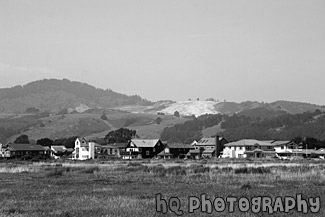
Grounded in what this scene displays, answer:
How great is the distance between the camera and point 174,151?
541ft

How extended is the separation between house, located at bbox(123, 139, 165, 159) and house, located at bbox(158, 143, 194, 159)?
3.71 meters

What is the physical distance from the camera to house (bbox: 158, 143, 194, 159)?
523ft

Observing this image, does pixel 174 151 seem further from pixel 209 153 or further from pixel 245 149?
pixel 245 149

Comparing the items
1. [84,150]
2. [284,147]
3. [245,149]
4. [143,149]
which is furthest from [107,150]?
[284,147]

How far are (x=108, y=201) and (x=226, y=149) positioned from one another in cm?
14831

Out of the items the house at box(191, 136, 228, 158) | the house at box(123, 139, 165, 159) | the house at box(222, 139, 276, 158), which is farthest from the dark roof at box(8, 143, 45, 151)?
the house at box(222, 139, 276, 158)

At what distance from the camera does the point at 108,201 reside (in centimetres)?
2223

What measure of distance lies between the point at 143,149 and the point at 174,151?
1007cm

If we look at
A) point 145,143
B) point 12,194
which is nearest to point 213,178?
point 12,194

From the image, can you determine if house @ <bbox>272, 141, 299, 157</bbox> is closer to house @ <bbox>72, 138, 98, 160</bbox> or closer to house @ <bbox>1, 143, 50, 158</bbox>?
house @ <bbox>72, 138, 98, 160</bbox>

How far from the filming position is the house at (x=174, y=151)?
160 m

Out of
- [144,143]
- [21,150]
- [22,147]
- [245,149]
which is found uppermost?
[144,143]

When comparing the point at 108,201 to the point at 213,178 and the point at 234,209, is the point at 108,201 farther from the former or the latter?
the point at 213,178

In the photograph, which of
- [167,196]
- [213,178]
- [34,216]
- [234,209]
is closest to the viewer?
[34,216]
